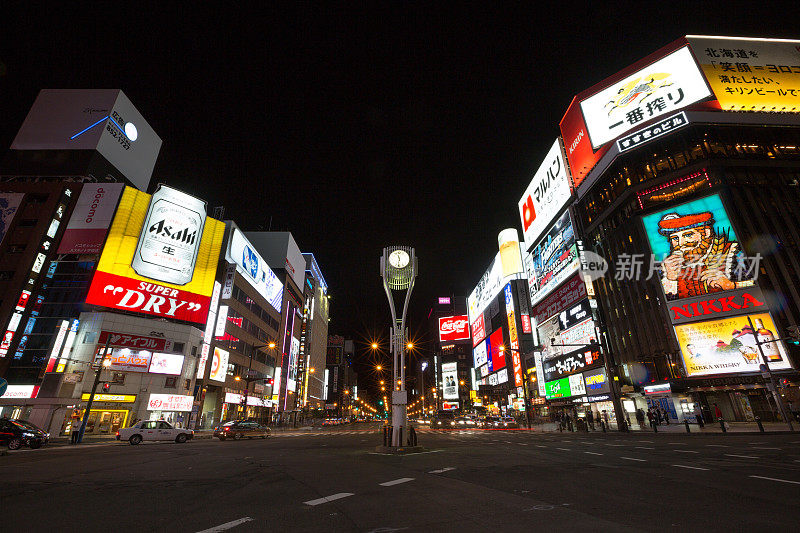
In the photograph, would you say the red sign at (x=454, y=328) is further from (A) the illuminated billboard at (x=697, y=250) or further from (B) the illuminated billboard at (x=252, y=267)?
(A) the illuminated billboard at (x=697, y=250)

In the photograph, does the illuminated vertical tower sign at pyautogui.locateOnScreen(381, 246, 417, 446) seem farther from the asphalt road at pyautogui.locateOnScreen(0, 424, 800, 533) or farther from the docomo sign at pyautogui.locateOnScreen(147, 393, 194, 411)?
the docomo sign at pyautogui.locateOnScreen(147, 393, 194, 411)

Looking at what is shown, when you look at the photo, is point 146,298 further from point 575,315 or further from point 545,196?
point 545,196

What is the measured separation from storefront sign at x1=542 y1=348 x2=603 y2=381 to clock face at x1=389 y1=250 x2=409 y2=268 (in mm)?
38199

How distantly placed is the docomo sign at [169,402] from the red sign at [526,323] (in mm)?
54282

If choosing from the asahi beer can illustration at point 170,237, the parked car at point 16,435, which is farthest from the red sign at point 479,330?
the parked car at point 16,435

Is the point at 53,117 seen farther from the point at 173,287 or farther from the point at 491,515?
the point at 491,515

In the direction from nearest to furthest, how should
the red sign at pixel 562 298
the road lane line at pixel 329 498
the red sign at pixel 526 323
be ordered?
the road lane line at pixel 329 498 → the red sign at pixel 562 298 → the red sign at pixel 526 323

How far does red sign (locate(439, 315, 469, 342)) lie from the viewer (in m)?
121

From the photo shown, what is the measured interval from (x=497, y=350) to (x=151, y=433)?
224 ft

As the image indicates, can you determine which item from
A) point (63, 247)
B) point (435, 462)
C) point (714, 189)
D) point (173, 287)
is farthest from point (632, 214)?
point (63, 247)

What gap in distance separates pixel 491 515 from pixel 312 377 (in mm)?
112137

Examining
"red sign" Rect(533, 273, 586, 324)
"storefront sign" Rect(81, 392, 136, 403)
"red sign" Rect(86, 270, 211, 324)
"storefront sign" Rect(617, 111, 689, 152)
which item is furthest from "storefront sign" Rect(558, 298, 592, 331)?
"storefront sign" Rect(81, 392, 136, 403)

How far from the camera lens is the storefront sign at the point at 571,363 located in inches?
1870

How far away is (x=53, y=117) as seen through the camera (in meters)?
62.4
